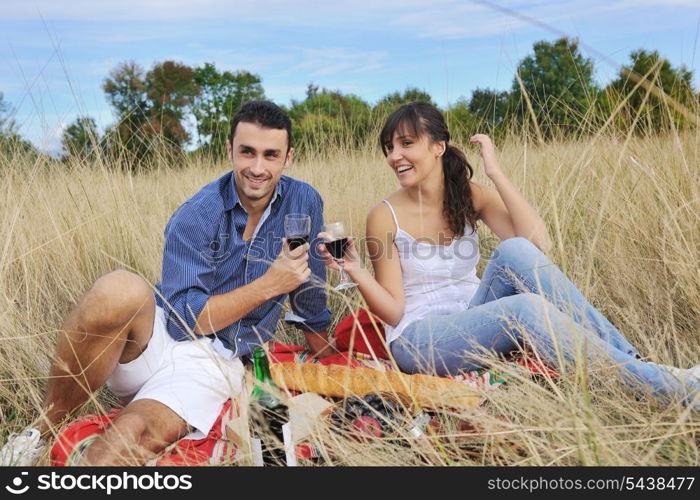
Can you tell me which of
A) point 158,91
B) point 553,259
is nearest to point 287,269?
point 553,259

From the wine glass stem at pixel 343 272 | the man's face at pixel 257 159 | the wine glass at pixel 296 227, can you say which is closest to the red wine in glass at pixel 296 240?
the wine glass at pixel 296 227

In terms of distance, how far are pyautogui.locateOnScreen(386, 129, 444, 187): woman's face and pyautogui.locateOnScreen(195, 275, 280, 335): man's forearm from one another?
3.09 ft

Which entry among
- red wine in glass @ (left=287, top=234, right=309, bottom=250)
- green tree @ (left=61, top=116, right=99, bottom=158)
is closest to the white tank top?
red wine in glass @ (left=287, top=234, right=309, bottom=250)

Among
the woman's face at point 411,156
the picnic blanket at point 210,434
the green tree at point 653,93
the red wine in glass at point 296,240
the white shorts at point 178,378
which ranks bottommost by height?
the picnic blanket at point 210,434

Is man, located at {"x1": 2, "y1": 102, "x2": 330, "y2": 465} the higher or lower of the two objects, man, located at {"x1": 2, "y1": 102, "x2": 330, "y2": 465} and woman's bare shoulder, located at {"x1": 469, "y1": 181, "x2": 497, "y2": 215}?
the lower

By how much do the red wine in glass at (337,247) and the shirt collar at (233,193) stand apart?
496 millimetres

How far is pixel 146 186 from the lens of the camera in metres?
5.67

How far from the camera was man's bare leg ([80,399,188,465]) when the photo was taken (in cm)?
223

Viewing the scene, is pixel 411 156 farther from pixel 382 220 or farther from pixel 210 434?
pixel 210 434

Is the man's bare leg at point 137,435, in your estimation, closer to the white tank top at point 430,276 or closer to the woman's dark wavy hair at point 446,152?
the white tank top at point 430,276

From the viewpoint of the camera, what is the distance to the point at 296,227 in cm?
266

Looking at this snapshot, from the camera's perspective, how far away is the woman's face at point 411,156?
3.17 meters

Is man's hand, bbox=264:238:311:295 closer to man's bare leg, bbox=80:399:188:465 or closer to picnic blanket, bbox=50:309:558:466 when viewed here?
picnic blanket, bbox=50:309:558:466

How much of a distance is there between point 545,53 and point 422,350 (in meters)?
14.8
